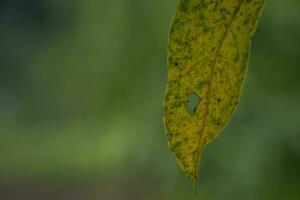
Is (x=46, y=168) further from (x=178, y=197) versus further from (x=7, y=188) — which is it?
(x=178, y=197)

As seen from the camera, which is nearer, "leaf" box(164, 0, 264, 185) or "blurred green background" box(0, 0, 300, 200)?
"leaf" box(164, 0, 264, 185)

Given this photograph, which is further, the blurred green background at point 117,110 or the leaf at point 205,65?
the blurred green background at point 117,110

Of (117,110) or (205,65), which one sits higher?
(205,65)

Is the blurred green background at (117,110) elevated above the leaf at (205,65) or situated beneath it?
situated beneath

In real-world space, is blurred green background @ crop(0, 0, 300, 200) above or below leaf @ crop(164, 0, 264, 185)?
below

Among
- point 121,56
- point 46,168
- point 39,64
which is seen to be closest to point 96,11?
point 121,56
